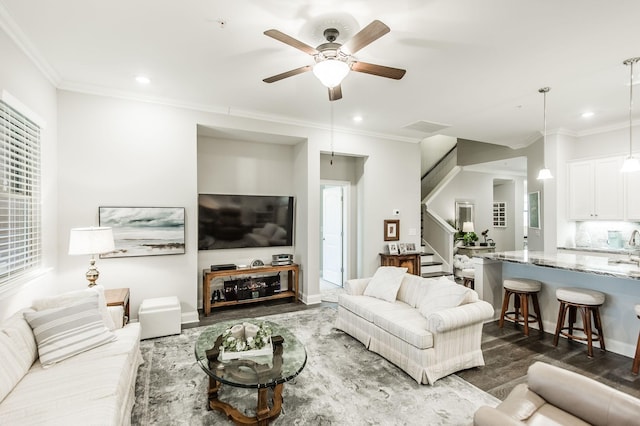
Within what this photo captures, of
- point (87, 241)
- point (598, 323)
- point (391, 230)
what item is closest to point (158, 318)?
point (87, 241)

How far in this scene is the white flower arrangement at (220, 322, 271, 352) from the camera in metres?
2.30

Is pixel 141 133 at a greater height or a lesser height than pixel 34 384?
greater

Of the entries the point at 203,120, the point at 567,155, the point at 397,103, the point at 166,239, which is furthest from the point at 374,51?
the point at 567,155

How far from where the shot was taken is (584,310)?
3.26m

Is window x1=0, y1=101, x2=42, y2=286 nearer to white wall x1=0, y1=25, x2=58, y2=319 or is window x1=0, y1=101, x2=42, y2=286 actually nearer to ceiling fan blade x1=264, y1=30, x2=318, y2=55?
white wall x1=0, y1=25, x2=58, y2=319

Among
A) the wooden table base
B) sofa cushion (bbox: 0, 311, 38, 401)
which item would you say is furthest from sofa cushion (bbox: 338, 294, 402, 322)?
sofa cushion (bbox: 0, 311, 38, 401)

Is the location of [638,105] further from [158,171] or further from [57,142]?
[57,142]

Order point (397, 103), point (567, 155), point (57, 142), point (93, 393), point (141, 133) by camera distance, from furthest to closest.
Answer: point (567, 155)
point (397, 103)
point (141, 133)
point (57, 142)
point (93, 393)

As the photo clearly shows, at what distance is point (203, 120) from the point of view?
437 cm

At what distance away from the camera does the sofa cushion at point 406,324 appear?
2723 millimetres

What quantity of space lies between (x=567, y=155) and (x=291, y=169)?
508 centimetres

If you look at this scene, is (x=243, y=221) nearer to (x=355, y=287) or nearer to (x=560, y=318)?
(x=355, y=287)

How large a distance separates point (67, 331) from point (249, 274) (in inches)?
108

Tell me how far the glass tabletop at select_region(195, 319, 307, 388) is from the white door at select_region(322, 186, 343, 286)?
3.92 meters
